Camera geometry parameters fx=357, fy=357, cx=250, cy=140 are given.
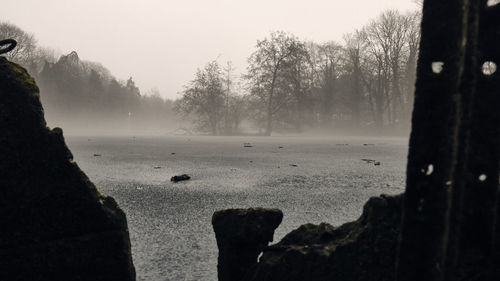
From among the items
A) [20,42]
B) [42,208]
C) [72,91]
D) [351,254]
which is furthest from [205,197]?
[72,91]

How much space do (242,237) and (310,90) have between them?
39.5 m

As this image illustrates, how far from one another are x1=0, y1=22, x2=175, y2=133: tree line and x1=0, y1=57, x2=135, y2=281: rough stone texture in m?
46.8

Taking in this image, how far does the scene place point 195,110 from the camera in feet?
136

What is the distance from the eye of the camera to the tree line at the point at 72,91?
44.9 meters

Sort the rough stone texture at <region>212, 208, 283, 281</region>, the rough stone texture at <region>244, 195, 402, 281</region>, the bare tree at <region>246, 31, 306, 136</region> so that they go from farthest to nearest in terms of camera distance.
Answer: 1. the bare tree at <region>246, 31, 306, 136</region>
2. the rough stone texture at <region>212, 208, 283, 281</region>
3. the rough stone texture at <region>244, 195, 402, 281</region>

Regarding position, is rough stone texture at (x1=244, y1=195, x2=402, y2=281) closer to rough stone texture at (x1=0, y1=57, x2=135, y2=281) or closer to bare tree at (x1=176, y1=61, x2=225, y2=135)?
rough stone texture at (x1=0, y1=57, x2=135, y2=281)

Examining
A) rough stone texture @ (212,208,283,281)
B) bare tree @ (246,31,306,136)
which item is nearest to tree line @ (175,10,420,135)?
bare tree @ (246,31,306,136)

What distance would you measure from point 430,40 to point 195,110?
40914 mm

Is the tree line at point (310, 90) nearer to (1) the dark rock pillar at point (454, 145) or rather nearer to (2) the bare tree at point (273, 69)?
(2) the bare tree at point (273, 69)

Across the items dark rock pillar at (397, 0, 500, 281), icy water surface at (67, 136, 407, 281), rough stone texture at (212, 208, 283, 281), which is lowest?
icy water surface at (67, 136, 407, 281)

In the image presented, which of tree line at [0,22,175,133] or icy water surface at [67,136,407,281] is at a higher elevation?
tree line at [0,22,175,133]

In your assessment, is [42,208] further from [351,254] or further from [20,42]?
[20,42]

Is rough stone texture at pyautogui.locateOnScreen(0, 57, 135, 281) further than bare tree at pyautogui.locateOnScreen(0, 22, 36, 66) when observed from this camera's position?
No

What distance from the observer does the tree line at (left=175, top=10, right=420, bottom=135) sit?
39188mm
